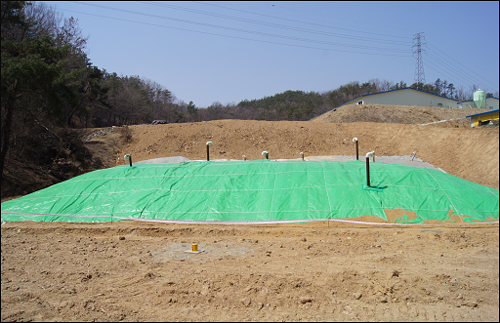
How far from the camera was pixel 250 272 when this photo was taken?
19.6 ft

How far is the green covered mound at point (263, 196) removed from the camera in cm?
947

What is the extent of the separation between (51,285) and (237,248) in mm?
3697

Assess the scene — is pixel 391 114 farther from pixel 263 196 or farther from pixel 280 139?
Answer: pixel 263 196

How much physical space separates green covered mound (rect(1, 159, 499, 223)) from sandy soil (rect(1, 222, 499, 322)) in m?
0.69

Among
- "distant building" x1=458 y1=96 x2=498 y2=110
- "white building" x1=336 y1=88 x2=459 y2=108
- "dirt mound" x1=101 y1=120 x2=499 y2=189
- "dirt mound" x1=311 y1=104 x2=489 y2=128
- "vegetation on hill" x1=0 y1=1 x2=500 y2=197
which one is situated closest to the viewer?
"vegetation on hill" x1=0 y1=1 x2=500 y2=197

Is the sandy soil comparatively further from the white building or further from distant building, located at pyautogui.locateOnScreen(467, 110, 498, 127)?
the white building

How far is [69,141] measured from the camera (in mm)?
21703

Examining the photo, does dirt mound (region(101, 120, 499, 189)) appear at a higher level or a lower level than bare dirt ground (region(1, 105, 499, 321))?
higher

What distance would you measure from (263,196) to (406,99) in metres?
34.1

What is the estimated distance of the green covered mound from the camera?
31.1 ft

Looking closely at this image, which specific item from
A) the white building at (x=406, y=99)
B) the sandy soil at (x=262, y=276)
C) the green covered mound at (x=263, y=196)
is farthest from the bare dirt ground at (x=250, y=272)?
the white building at (x=406, y=99)

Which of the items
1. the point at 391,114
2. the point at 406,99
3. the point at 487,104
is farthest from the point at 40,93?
the point at 487,104

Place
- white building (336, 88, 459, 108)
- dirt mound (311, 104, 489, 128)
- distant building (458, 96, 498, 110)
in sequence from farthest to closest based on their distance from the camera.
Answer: distant building (458, 96, 498, 110) < white building (336, 88, 459, 108) < dirt mound (311, 104, 489, 128)

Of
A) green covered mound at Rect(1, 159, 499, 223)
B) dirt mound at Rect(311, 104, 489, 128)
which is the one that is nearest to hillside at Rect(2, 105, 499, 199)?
dirt mound at Rect(311, 104, 489, 128)
